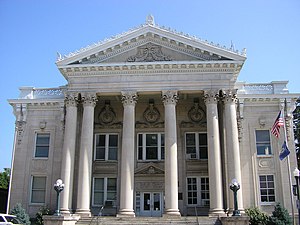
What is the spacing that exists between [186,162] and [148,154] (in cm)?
346

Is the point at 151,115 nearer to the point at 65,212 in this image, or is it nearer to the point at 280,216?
the point at 65,212

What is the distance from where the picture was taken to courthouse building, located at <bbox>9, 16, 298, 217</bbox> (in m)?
28.2

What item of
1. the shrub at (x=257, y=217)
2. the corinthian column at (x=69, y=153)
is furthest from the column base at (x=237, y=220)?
the corinthian column at (x=69, y=153)

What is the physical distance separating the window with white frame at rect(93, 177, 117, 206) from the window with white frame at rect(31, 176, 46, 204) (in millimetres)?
4560

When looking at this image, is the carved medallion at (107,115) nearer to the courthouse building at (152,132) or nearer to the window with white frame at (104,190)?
the courthouse building at (152,132)

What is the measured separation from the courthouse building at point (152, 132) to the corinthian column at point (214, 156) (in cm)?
7

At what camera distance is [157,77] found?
29891mm

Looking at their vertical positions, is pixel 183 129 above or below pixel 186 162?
above

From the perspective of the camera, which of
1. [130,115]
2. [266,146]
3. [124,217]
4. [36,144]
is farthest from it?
[36,144]

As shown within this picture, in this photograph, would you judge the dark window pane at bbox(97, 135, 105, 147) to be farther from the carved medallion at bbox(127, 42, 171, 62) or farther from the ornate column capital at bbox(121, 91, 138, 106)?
the carved medallion at bbox(127, 42, 171, 62)

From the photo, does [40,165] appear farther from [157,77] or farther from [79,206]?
[157,77]

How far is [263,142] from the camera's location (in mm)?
31641

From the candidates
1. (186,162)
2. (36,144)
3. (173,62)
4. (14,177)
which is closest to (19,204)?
(14,177)

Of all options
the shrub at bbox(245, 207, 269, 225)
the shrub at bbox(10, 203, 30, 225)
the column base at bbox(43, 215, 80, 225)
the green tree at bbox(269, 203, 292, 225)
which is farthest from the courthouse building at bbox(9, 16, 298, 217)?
the column base at bbox(43, 215, 80, 225)
